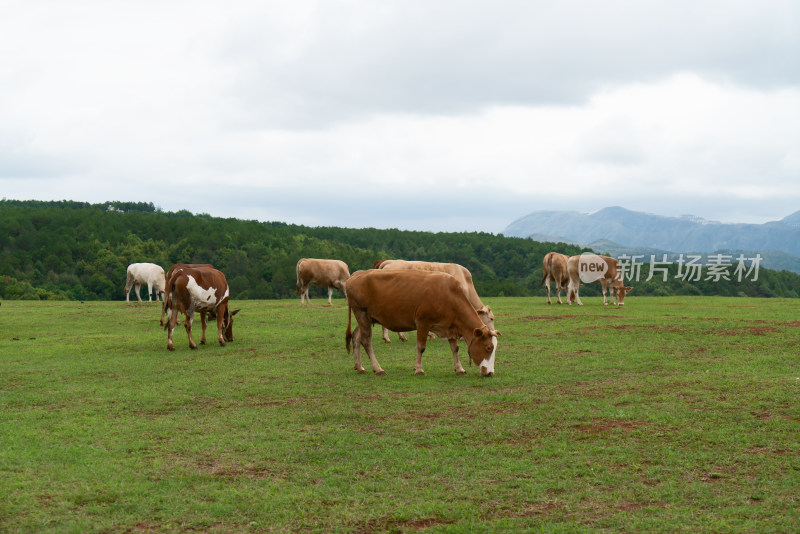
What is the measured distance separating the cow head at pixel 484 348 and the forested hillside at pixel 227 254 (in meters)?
39.9

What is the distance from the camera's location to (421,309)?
13.3 m

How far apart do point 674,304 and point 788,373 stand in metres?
19.7

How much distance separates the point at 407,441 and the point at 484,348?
4.76m

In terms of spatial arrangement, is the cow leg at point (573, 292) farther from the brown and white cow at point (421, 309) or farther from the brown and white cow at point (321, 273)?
the brown and white cow at point (421, 309)

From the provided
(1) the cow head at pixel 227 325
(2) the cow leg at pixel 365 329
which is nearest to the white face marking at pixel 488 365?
(2) the cow leg at pixel 365 329

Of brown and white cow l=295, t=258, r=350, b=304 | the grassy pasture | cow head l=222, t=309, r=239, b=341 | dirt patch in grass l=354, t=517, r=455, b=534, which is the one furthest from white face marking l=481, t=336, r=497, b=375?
brown and white cow l=295, t=258, r=350, b=304

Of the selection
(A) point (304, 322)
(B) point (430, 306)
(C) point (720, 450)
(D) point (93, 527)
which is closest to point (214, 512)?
(D) point (93, 527)

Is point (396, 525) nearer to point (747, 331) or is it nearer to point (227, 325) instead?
point (227, 325)

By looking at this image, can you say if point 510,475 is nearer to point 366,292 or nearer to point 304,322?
point 366,292

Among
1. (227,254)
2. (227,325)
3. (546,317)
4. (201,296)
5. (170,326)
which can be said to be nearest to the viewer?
(201,296)

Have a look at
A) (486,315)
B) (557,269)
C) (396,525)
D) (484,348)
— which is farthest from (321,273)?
(396,525)

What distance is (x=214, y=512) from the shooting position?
6.25 m

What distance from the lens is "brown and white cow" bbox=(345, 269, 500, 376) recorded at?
1313 centimetres

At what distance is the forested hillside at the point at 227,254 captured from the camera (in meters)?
60.5
